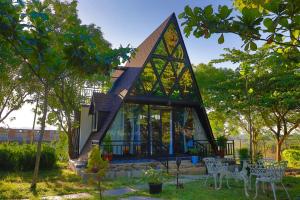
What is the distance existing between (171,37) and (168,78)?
2361mm

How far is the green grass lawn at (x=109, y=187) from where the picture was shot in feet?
24.8

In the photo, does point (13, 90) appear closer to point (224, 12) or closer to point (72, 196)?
point (72, 196)

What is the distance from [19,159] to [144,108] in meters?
6.48

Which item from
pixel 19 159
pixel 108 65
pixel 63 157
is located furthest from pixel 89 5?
pixel 63 157

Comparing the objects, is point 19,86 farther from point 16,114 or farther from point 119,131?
point 119,131

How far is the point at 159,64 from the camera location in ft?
45.1

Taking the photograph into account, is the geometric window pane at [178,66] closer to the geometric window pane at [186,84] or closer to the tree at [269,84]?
the geometric window pane at [186,84]

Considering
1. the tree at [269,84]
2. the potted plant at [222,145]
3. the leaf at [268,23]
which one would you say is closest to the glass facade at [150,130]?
the potted plant at [222,145]

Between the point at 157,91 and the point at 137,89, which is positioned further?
the point at 157,91

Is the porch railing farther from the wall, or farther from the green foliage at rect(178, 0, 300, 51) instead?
the green foliage at rect(178, 0, 300, 51)

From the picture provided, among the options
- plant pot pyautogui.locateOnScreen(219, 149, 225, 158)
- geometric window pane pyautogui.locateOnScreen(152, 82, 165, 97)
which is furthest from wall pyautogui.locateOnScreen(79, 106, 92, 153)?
plant pot pyautogui.locateOnScreen(219, 149, 225, 158)

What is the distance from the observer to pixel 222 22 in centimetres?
215

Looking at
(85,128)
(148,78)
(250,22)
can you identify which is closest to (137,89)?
(148,78)

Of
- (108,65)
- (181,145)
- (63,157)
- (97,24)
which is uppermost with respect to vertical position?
(97,24)
